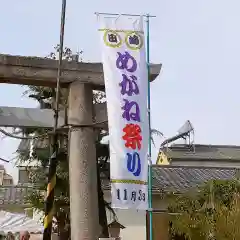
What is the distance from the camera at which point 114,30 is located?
8406 mm

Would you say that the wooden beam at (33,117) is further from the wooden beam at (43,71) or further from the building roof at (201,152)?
the building roof at (201,152)

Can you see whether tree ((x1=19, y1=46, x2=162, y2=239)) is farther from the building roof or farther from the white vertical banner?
the building roof

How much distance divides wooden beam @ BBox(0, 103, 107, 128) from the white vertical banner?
2.38 ft

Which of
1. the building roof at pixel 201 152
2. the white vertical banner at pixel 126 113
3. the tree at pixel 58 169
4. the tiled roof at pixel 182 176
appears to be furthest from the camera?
the building roof at pixel 201 152

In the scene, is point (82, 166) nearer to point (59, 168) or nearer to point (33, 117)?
point (33, 117)

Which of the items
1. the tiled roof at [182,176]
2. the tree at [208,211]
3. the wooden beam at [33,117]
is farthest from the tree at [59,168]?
the tiled roof at [182,176]

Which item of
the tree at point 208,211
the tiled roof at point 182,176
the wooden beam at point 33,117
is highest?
the wooden beam at point 33,117

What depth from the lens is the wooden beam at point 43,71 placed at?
28.0 ft

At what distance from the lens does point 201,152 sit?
29594mm

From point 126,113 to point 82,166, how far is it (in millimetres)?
1151

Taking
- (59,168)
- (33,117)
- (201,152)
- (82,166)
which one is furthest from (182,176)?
(82,166)

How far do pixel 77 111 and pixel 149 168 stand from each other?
5.11ft

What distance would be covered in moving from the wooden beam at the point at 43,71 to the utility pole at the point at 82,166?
0.53ft

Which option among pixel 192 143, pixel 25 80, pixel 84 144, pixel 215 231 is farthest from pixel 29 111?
pixel 192 143
